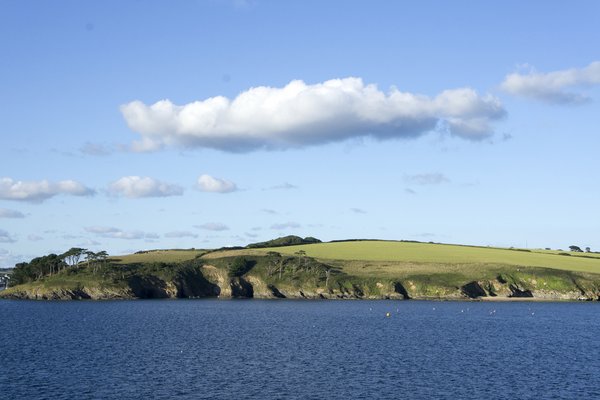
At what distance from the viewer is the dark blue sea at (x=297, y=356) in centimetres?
7806

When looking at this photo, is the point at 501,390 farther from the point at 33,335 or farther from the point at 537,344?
the point at 33,335

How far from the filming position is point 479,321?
520 ft

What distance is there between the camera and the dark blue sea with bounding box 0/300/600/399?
7806 centimetres

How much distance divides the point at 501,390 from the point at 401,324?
71162 millimetres

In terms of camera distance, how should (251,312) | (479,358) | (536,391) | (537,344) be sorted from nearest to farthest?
(536,391)
(479,358)
(537,344)
(251,312)

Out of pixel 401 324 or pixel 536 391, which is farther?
pixel 401 324

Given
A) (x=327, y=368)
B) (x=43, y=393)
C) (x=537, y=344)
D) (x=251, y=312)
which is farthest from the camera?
(x=251, y=312)

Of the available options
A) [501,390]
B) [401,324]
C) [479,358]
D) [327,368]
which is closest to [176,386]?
[327,368]

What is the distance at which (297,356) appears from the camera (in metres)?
102

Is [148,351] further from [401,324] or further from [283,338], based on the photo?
[401,324]

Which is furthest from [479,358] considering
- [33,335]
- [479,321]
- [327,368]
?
[33,335]

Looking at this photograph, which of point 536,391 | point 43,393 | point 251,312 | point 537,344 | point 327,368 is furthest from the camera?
point 251,312

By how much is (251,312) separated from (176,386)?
101 meters

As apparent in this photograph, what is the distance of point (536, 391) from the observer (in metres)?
79.0
